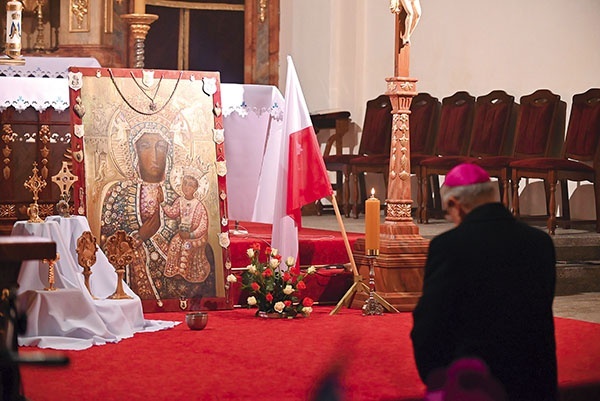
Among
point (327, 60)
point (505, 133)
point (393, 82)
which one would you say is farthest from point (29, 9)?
point (393, 82)

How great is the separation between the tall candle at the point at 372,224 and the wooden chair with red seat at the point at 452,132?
135 inches

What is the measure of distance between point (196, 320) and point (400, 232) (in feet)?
4.90

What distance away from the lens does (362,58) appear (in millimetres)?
12367

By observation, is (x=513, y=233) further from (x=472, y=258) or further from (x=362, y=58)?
(x=362, y=58)

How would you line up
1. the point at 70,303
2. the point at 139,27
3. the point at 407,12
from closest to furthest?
1. the point at 70,303
2. the point at 407,12
3. the point at 139,27

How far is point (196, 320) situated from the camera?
6.00m

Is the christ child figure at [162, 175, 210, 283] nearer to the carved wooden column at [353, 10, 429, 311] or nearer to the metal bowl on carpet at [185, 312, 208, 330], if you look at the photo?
the metal bowl on carpet at [185, 312, 208, 330]

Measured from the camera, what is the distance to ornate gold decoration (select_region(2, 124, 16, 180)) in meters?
6.91

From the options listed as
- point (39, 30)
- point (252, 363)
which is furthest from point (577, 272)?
point (39, 30)

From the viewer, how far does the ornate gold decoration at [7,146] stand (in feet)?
22.7

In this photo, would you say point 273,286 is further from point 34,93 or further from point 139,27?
point 139,27

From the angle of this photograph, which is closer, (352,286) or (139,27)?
(352,286)

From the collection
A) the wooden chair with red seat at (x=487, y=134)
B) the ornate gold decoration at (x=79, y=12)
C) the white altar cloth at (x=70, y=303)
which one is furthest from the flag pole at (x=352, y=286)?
the ornate gold decoration at (x=79, y=12)

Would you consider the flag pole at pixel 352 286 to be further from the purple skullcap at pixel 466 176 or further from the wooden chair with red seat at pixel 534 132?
the purple skullcap at pixel 466 176
